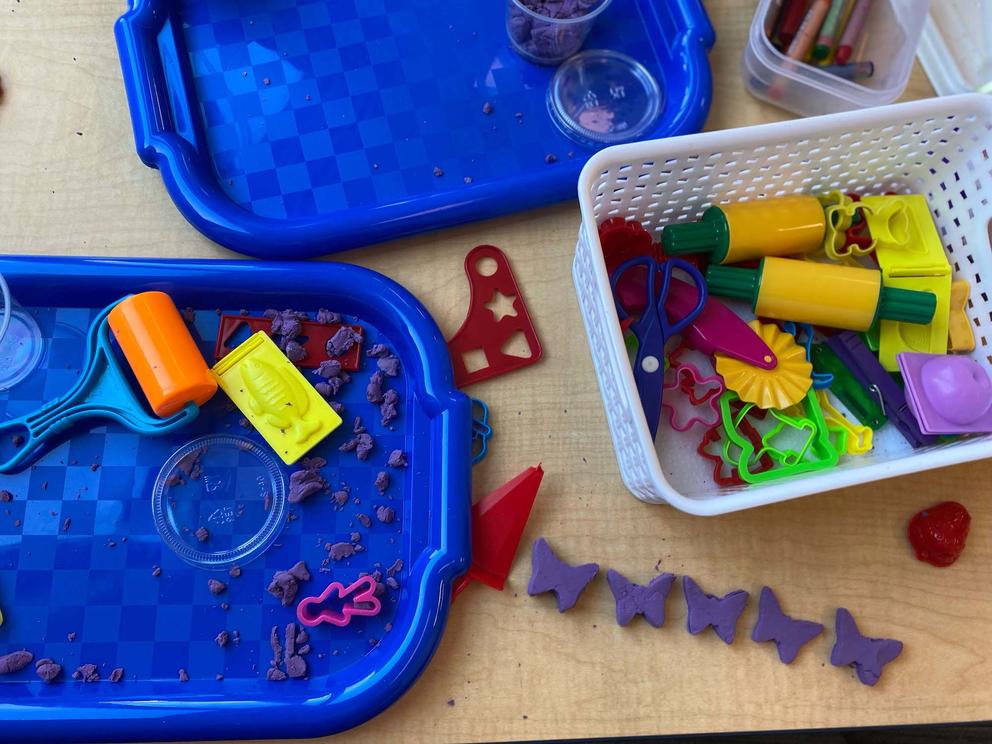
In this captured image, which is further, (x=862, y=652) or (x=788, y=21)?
(x=788, y=21)

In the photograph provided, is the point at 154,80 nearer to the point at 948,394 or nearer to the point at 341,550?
the point at 341,550

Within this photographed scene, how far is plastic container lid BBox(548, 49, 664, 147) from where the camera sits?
2.69ft

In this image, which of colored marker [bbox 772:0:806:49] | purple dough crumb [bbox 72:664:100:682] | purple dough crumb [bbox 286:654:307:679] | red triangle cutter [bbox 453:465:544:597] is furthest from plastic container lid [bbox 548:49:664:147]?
purple dough crumb [bbox 72:664:100:682]

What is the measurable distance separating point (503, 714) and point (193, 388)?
401 mm

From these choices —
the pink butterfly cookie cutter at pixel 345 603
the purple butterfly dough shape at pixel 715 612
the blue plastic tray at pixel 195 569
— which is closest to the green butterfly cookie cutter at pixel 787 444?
the purple butterfly dough shape at pixel 715 612

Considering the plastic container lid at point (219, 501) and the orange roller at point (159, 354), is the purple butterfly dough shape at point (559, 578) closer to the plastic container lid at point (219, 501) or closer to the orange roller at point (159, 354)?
the plastic container lid at point (219, 501)

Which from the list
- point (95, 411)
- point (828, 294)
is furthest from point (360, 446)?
point (828, 294)

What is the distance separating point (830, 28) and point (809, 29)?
2 cm

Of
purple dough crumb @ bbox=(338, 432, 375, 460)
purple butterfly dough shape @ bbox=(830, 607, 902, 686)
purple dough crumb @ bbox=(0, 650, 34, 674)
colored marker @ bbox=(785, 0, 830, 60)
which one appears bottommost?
purple dough crumb @ bbox=(0, 650, 34, 674)

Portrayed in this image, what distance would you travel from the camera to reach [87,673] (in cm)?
66

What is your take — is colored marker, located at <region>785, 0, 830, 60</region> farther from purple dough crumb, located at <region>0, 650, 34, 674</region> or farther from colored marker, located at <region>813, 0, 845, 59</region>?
purple dough crumb, located at <region>0, 650, 34, 674</region>

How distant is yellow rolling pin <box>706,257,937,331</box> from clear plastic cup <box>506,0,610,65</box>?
32cm

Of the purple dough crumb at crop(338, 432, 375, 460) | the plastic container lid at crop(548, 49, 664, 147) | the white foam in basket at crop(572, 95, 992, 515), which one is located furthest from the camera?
the plastic container lid at crop(548, 49, 664, 147)

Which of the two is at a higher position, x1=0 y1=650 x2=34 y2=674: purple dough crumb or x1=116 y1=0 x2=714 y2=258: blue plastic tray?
x1=116 y1=0 x2=714 y2=258: blue plastic tray
